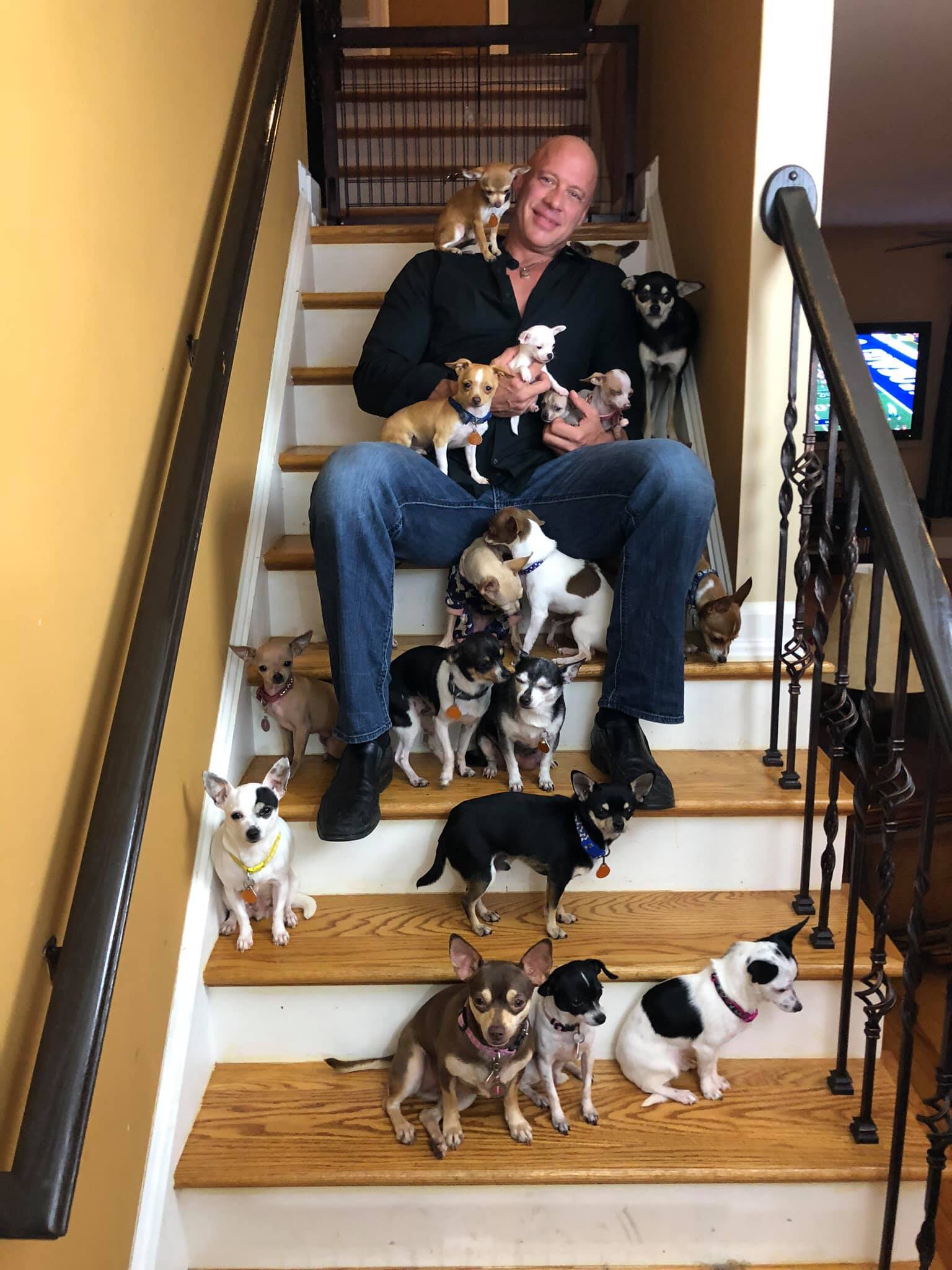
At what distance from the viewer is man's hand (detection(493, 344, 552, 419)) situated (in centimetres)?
203

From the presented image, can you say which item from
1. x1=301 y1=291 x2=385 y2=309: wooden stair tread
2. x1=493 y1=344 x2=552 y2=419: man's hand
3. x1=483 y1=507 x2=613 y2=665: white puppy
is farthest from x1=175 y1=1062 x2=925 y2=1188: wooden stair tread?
x1=301 y1=291 x2=385 y2=309: wooden stair tread

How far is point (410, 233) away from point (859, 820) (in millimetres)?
2088

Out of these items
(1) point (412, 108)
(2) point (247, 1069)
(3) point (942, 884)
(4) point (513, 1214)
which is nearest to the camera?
(4) point (513, 1214)

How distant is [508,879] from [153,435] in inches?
40.2

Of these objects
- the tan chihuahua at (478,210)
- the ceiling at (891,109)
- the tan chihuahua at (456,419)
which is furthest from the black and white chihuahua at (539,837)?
the ceiling at (891,109)

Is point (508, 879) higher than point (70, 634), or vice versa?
point (70, 634)

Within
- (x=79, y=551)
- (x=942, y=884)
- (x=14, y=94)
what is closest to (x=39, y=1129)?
(x=79, y=551)

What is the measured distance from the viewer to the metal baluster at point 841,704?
1473 millimetres

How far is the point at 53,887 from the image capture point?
108 centimetres

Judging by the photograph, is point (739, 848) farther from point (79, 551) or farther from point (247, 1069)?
point (79, 551)

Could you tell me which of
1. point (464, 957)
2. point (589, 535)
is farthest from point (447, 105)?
point (464, 957)

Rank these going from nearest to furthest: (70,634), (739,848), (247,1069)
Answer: (70,634)
(247,1069)
(739,848)

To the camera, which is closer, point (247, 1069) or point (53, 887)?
point (53, 887)

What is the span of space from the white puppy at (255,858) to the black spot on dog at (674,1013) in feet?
2.10
